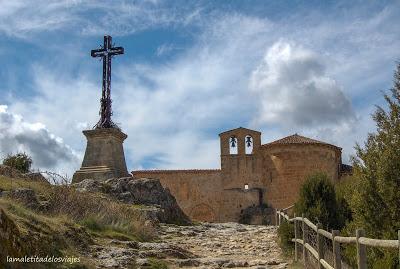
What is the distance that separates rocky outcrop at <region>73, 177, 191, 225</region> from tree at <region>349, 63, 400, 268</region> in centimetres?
1109

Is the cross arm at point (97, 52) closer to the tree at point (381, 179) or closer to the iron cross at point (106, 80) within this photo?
the iron cross at point (106, 80)

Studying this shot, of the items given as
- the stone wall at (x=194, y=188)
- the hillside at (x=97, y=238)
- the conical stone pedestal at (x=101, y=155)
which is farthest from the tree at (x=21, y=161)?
the stone wall at (x=194, y=188)

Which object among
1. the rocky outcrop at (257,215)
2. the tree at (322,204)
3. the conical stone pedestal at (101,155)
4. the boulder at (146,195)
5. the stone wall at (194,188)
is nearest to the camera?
the tree at (322,204)

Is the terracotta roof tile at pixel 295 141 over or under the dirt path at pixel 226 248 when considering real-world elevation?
over

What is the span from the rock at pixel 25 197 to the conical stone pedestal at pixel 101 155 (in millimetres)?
14136

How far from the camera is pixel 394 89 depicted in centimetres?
1018

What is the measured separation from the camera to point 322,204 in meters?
12.5

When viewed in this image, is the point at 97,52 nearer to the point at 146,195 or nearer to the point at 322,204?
the point at 146,195

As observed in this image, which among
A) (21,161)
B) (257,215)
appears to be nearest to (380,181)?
(21,161)

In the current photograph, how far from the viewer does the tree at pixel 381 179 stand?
30.5 ft

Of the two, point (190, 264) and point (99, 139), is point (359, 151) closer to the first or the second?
point (190, 264)

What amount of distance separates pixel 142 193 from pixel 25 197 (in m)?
11.2

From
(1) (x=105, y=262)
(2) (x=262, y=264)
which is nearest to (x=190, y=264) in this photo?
(2) (x=262, y=264)

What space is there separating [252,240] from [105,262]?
7903 mm
